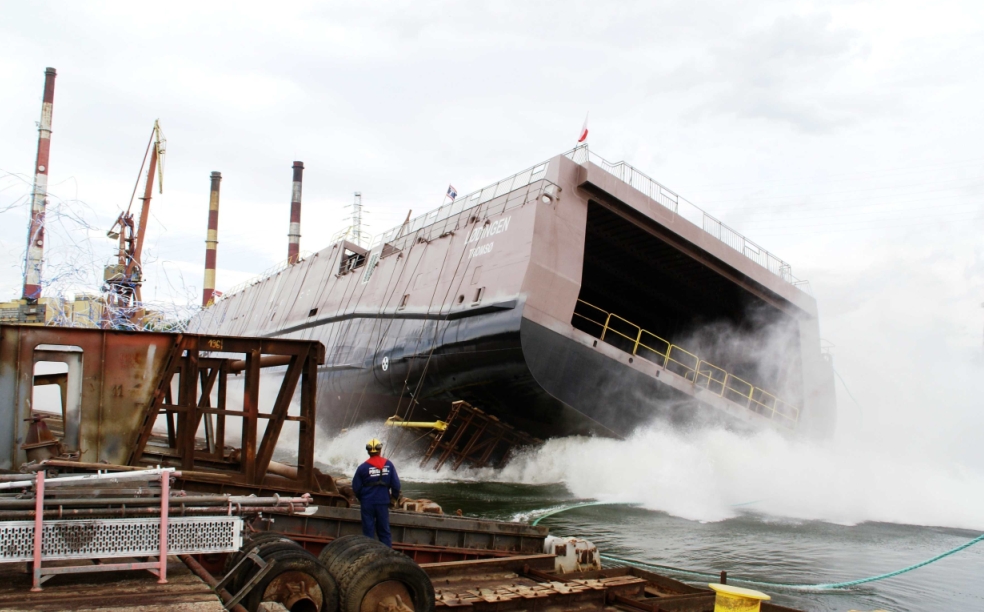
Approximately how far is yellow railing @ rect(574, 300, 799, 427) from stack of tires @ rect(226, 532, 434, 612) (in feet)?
37.3

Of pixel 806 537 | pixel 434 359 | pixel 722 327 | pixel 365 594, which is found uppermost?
pixel 722 327

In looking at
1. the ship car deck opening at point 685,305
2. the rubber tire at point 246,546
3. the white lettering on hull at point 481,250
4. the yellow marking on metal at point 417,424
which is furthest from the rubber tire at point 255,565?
the ship car deck opening at point 685,305

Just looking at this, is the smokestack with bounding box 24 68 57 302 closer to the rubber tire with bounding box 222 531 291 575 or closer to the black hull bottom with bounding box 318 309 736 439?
the black hull bottom with bounding box 318 309 736 439

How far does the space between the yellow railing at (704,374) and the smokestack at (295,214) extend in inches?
1214

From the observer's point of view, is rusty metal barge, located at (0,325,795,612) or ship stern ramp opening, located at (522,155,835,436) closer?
rusty metal barge, located at (0,325,795,612)

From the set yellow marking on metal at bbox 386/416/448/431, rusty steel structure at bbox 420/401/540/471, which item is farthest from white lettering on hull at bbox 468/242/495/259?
yellow marking on metal at bbox 386/416/448/431

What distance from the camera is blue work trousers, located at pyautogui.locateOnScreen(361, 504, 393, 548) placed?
21.0ft

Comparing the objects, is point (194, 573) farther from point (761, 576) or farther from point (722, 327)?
point (722, 327)

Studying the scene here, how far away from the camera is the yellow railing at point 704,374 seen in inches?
680

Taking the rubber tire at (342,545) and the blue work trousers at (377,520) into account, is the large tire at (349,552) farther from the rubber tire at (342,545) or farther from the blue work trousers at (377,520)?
the blue work trousers at (377,520)

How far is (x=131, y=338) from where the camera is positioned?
6730 millimetres

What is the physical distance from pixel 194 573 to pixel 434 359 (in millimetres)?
11996

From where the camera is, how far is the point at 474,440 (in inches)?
675

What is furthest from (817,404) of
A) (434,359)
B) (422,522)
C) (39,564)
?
(39,564)
